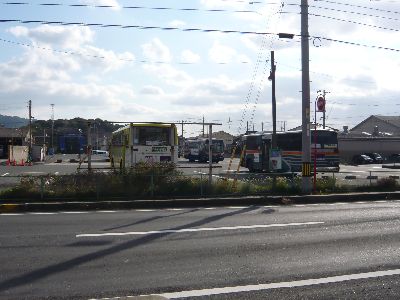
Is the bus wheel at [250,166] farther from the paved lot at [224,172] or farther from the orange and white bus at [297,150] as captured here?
the orange and white bus at [297,150]

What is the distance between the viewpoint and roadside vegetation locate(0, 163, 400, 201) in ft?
54.1

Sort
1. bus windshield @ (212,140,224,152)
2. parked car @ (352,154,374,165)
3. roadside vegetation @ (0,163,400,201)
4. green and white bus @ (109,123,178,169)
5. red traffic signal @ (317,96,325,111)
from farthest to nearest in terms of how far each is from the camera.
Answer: parked car @ (352,154,374,165), bus windshield @ (212,140,224,152), green and white bus @ (109,123,178,169), red traffic signal @ (317,96,325,111), roadside vegetation @ (0,163,400,201)

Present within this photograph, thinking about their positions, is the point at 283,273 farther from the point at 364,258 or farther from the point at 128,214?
the point at 128,214

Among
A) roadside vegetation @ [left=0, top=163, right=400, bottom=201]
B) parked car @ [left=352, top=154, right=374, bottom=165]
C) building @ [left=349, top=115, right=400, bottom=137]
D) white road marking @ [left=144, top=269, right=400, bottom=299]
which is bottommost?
white road marking @ [left=144, top=269, right=400, bottom=299]

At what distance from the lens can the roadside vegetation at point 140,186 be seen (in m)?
16.5

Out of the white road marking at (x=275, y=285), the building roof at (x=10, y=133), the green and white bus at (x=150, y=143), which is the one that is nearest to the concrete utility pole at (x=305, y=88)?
the green and white bus at (x=150, y=143)

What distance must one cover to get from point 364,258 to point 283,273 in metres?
1.77

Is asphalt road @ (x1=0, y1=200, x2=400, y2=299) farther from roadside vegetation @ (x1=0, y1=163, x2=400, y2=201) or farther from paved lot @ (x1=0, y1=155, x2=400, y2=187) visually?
paved lot @ (x1=0, y1=155, x2=400, y2=187)

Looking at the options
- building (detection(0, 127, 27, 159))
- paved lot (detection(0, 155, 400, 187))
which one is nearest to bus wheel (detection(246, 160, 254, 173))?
paved lot (detection(0, 155, 400, 187))

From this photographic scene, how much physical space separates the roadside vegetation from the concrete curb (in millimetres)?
877

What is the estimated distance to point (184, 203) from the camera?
16312 mm

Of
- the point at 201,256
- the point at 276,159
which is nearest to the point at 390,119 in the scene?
the point at 276,159

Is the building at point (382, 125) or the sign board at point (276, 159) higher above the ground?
the building at point (382, 125)

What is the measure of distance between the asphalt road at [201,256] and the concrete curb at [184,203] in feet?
4.00
